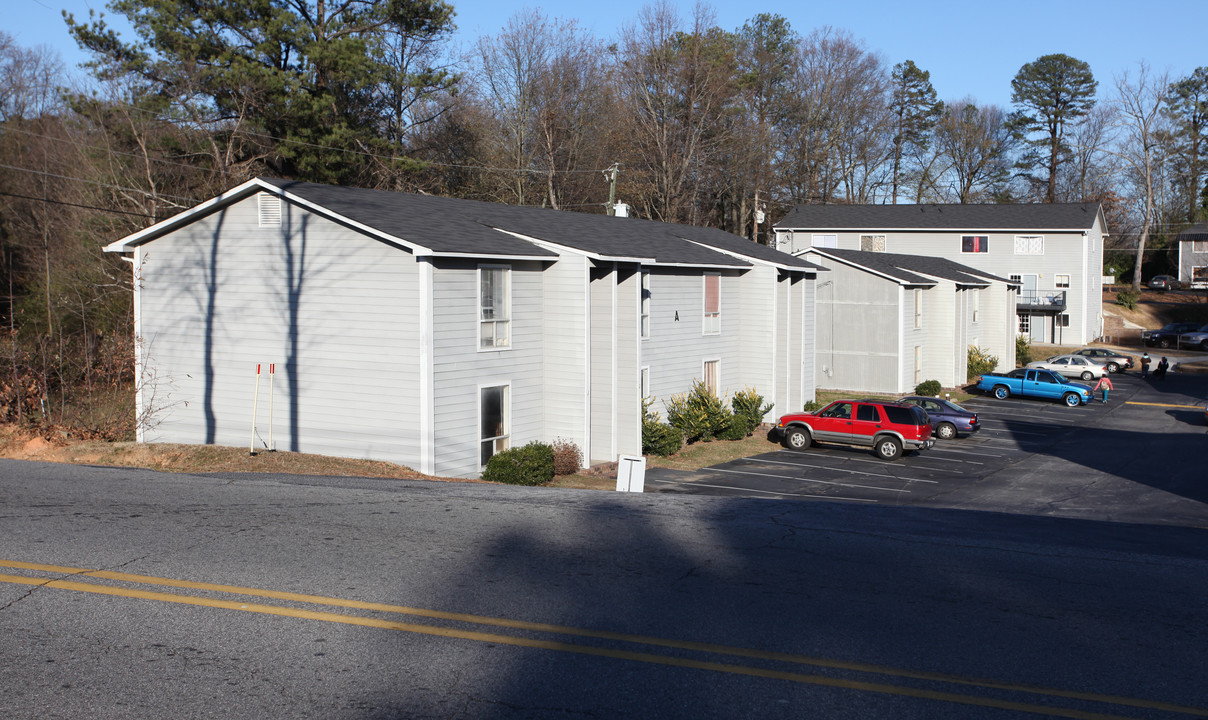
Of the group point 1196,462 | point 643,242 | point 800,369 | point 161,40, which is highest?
point 161,40

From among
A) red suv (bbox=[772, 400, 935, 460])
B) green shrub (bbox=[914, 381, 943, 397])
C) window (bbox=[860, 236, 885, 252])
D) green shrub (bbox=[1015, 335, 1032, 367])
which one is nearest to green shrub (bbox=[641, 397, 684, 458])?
red suv (bbox=[772, 400, 935, 460])

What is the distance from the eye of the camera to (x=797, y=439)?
98.5 feet

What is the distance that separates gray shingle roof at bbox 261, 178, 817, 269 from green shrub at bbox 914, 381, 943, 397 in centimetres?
1172

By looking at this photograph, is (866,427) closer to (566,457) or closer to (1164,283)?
(566,457)

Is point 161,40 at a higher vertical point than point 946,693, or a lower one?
higher

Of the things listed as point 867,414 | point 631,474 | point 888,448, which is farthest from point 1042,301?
point 631,474

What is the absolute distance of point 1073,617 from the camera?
7.92m

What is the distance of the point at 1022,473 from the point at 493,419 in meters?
15.1

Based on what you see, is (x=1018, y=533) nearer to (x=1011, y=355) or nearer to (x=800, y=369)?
(x=800, y=369)

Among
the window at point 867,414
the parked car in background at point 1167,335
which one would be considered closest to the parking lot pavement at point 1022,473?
the window at point 867,414

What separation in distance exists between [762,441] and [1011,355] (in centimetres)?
2905

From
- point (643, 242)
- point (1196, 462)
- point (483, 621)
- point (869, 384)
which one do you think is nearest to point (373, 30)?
point (643, 242)

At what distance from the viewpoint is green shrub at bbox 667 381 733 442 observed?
29.2 meters

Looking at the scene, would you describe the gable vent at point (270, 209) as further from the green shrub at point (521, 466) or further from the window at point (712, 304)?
the window at point (712, 304)
